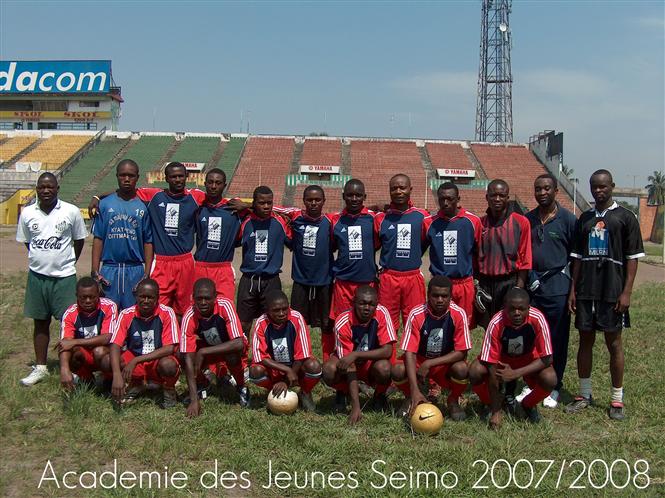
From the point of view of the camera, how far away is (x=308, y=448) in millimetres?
4414

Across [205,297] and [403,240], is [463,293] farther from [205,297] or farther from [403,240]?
[205,297]

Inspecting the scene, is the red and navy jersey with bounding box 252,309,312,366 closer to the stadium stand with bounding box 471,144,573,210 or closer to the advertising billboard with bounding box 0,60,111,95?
the stadium stand with bounding box 471,144,573,210

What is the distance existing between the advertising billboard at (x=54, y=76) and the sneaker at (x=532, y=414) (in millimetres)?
47568

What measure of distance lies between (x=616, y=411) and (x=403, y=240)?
2.39 meters

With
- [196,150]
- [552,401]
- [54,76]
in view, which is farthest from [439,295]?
[54,76]

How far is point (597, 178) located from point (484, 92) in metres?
44.9

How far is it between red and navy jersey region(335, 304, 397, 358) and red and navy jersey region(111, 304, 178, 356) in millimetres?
1490

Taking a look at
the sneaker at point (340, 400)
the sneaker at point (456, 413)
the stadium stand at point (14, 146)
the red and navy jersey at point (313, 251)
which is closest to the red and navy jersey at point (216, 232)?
the red and navy jersey at point (313, 251)

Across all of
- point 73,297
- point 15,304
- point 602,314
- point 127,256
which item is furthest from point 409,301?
point 15,304

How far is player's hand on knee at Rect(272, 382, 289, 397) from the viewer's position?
5195 millimetres

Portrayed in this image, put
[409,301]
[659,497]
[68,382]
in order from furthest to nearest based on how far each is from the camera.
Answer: [409,301] < [68,382] < [659,497]

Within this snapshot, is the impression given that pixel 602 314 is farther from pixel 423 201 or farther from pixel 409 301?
pixel 423 201

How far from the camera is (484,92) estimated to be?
47.7 m

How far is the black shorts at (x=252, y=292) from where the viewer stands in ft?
20.0
